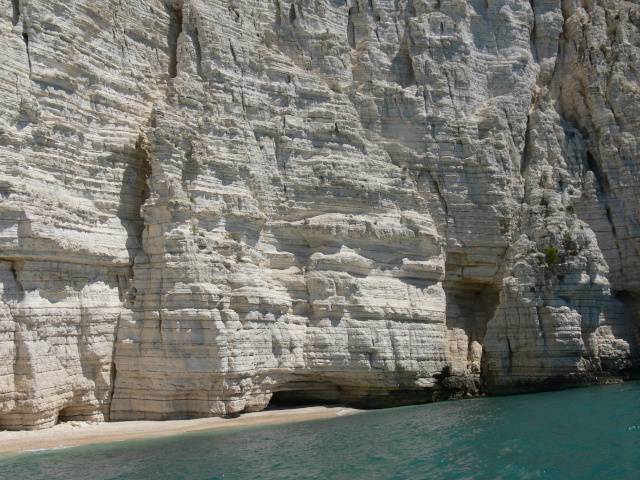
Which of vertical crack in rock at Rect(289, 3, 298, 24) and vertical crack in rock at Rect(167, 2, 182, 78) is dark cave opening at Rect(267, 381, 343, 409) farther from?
vertical crack in rock at Rect(289, 3, 298, 24)

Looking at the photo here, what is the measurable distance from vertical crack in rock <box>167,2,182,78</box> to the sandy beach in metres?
13.0

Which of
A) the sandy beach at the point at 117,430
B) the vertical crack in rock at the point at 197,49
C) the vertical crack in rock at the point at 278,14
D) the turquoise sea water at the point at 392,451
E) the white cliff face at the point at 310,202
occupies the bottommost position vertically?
the turquoise sea water at the point at 392,451

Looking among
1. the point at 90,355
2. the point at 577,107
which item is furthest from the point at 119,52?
the point at 577,107

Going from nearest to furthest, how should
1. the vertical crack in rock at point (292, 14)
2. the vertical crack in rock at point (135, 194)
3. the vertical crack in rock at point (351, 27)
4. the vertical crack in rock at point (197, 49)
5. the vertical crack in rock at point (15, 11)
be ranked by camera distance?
the vertical crack in rock at point (15, 11), the vertical crack in rock at point (135, 194), the vertical crack in rock at point (197, 49), the vertical crack in rock at point (292, 14), the vertical crack in rock at point (351, 27)

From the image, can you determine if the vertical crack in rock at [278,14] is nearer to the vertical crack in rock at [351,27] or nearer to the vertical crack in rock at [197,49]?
the vertical crack in rock at [351,27]

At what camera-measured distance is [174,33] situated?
25.3 metres

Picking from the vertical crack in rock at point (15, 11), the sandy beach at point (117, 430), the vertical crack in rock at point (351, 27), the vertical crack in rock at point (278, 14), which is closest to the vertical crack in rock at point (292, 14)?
the vertical crack in rock at point (278, 14)

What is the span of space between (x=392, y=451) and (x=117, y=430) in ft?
26.7

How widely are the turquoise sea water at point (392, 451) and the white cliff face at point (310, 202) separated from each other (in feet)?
9.74

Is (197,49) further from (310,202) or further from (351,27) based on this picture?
(351,27)

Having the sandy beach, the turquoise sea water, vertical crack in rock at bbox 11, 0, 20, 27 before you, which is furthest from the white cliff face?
the turquoise sea water

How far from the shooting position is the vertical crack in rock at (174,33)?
976 inches

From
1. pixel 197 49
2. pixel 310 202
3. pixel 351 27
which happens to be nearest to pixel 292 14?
pixel 351 27

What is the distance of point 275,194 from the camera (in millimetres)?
24719
